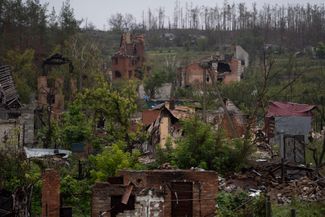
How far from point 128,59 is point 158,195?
4002cm

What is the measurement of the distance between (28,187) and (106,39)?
61.2 meters

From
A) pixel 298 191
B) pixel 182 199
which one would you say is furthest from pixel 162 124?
pixel 182 199

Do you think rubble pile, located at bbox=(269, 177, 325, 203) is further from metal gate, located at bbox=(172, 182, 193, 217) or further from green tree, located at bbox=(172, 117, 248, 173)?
metal gate, located at bbox=(172, 182, 193, 217)

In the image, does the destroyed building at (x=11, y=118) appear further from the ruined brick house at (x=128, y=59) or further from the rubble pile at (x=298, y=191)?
the ruined brick house at (x=128, y=59)

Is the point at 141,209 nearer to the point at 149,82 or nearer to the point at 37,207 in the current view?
the point at 37,207

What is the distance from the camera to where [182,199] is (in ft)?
42.2

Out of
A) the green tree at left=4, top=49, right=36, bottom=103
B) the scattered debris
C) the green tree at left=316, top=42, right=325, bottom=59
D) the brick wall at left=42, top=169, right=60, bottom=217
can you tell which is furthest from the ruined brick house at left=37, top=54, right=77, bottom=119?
the green tree at left=316, top=42, right=325, bottom=59

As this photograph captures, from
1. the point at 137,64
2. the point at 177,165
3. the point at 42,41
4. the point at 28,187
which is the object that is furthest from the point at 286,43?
the point at 28,187

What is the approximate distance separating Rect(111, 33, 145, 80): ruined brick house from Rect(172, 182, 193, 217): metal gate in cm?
3813

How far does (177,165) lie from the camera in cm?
1852

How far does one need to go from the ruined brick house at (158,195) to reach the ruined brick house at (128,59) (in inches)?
1502

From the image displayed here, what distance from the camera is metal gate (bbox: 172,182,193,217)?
12859 mm

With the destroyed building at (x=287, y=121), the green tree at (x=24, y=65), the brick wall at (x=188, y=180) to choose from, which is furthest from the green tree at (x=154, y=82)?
the brick wall at (x=188, y=180)

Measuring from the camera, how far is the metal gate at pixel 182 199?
506 inches
